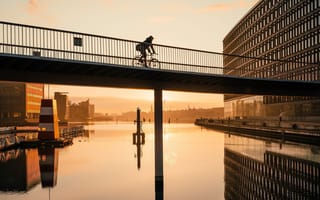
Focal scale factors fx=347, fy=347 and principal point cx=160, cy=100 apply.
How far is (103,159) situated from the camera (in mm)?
46656

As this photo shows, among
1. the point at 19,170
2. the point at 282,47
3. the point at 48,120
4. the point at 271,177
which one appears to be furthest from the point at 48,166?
the point at 282,47

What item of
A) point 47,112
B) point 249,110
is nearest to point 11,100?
point 249,110

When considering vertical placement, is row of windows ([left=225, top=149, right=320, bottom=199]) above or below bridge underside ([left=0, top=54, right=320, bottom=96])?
below

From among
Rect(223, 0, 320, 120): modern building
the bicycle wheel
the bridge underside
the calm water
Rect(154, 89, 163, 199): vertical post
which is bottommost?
the calm water

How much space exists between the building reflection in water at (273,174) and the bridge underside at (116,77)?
8414mm

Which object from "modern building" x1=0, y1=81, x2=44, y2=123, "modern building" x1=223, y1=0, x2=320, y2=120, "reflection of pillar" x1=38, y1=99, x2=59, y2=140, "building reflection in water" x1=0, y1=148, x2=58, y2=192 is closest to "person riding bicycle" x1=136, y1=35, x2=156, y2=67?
"building reflection in water" x1=0, y1=148, x2=58, y2=192

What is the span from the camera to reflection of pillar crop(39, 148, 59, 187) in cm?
3145

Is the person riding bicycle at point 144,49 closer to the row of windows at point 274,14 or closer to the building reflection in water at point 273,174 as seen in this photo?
the building reflection in water at point 273,174

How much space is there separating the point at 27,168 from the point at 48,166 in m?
2.56

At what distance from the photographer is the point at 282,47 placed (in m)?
105

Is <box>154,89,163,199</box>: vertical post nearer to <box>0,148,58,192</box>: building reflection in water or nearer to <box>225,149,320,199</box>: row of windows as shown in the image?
<box>225,149,320,199</box>: row of windows

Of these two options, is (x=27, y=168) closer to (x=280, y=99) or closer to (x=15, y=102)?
(x=280, y=99)

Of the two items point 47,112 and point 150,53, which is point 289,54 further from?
point 150,53

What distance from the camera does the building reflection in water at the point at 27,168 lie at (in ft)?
98.1
